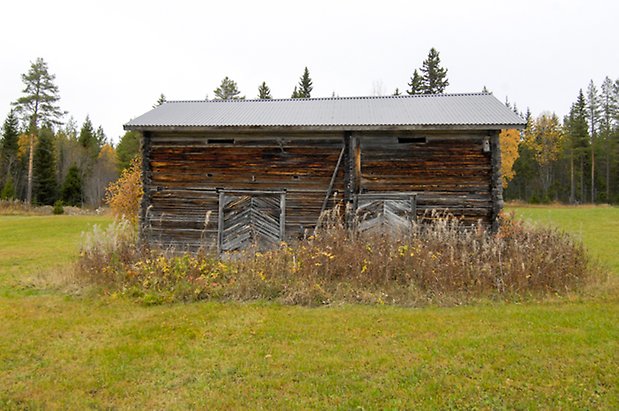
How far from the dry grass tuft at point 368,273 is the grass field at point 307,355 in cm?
46

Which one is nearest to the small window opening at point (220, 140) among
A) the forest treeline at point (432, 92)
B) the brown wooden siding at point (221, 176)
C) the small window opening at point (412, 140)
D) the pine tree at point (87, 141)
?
the brown wooden siding at point (221, 176)

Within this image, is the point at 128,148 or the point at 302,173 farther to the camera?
the point at 128,148

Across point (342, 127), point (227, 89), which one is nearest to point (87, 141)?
point (227, 89)

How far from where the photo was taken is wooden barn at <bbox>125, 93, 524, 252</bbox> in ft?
36.2

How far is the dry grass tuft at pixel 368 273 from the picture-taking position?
25.5 feet

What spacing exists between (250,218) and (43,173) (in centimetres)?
4335

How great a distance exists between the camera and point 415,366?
489 cm

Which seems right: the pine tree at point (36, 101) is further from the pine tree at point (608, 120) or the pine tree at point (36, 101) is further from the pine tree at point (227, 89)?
the pine tree at point (608, 120)

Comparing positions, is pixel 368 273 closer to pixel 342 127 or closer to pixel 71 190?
pixel 342 127

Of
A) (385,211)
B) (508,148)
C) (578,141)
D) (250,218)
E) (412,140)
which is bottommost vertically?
(250,218)

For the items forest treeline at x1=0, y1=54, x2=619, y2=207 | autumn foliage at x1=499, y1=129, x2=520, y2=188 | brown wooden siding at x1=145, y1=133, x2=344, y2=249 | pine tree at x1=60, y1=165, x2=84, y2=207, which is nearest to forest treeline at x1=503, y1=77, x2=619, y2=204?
forest treeline at x1=0, y1=54, x2=619, y2=207

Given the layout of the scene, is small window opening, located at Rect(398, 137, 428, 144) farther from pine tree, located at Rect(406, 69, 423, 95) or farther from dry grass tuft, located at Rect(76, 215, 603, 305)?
pine tree, located at Rect(406, 69, 423, 95)

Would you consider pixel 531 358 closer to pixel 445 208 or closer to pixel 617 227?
pixel 445 208

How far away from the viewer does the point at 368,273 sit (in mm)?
8125
